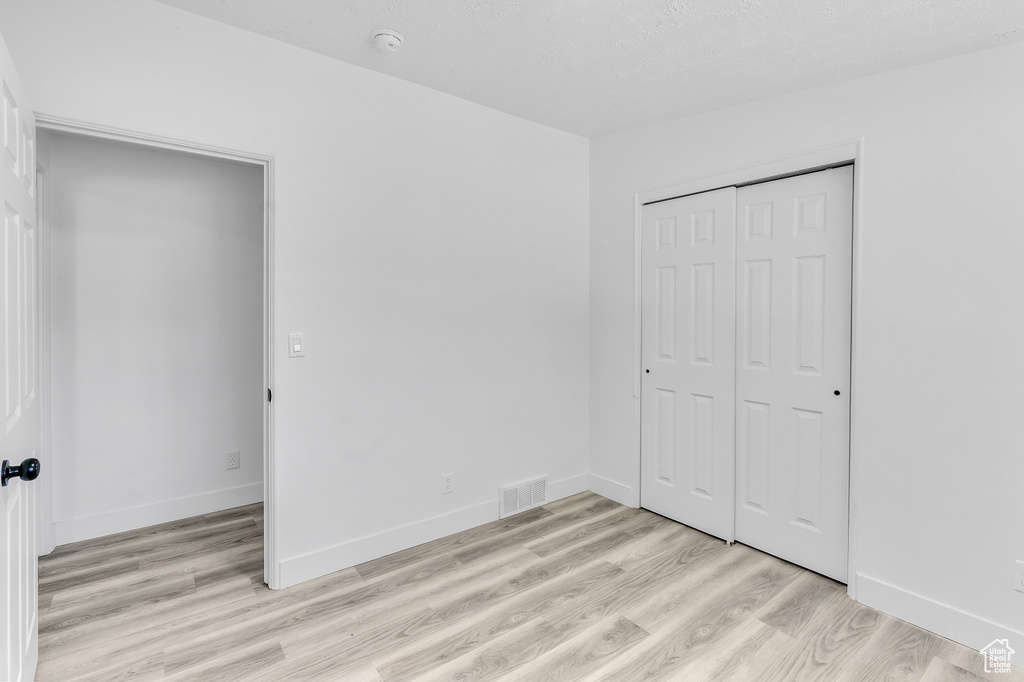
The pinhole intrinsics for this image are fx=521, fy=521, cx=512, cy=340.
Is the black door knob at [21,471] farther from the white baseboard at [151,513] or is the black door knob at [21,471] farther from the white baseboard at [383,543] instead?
the white baseboard at [151,513]

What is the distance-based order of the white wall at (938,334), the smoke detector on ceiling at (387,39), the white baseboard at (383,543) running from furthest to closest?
the white baseboard at (383,543) < the smoke detector on ceiling at (387,39) < the white wall at (938,334)

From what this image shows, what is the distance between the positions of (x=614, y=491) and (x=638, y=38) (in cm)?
272

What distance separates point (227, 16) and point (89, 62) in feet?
1.81

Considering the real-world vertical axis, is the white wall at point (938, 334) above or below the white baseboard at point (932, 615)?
above

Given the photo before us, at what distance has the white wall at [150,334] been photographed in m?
2.90

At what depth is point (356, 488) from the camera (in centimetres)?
271

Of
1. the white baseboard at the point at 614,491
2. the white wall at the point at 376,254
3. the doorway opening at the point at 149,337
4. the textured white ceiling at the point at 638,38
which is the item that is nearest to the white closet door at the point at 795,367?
the textured white ceiling at the point at 638,38

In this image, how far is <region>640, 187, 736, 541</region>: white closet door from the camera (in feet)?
9.79

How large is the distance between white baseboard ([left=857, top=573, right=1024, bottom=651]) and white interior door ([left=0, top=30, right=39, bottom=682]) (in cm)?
313

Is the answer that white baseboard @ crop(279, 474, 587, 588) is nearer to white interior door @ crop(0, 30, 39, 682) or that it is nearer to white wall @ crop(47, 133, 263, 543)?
white interior door @ crop(0, 30, 39, 682)

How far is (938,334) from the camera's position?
220 centimetres

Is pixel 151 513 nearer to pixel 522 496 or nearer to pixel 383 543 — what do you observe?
pixel 383 543

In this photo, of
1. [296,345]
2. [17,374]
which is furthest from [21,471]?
[296,345]

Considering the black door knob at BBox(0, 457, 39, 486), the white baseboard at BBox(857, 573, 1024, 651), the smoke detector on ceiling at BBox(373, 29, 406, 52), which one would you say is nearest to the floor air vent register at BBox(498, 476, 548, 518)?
the white baseboard at BBox(857, 573, 1024, 651)
